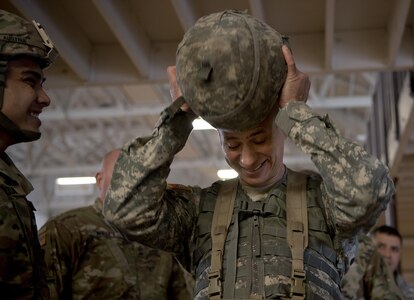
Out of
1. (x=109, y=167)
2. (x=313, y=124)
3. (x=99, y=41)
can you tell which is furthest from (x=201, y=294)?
(x=99, y=41)

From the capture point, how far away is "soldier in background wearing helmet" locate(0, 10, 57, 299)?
8.61 ft

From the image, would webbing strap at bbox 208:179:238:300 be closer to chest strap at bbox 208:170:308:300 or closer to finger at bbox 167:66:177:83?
chest strap at bbox 208:170:308:300

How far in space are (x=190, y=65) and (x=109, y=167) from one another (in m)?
1.98

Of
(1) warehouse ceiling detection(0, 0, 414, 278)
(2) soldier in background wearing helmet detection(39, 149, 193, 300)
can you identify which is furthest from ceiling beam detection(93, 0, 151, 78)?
(2) soldier in background wearing helmet detection(39, 149, 193, 300)

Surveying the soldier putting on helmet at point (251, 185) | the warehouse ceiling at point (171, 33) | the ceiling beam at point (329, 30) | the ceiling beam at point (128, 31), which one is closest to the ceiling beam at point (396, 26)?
the warehouse ceiling at point (171, 33)

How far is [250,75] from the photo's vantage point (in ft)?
7.66

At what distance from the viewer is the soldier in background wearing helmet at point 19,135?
2.62m

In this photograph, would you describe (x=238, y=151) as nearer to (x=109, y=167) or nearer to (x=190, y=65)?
(x=190, y=65)

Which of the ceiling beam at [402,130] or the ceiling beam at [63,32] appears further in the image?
the ceiling beam at [402,130]

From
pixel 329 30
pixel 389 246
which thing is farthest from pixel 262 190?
pixel 389 246

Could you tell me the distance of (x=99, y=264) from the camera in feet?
12.8

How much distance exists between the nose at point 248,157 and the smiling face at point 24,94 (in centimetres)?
85

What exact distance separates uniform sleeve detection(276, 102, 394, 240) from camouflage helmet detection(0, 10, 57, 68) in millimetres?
1040

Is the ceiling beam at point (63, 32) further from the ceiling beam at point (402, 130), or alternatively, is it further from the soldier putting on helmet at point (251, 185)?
the ceiling beam at point (402, 130)
